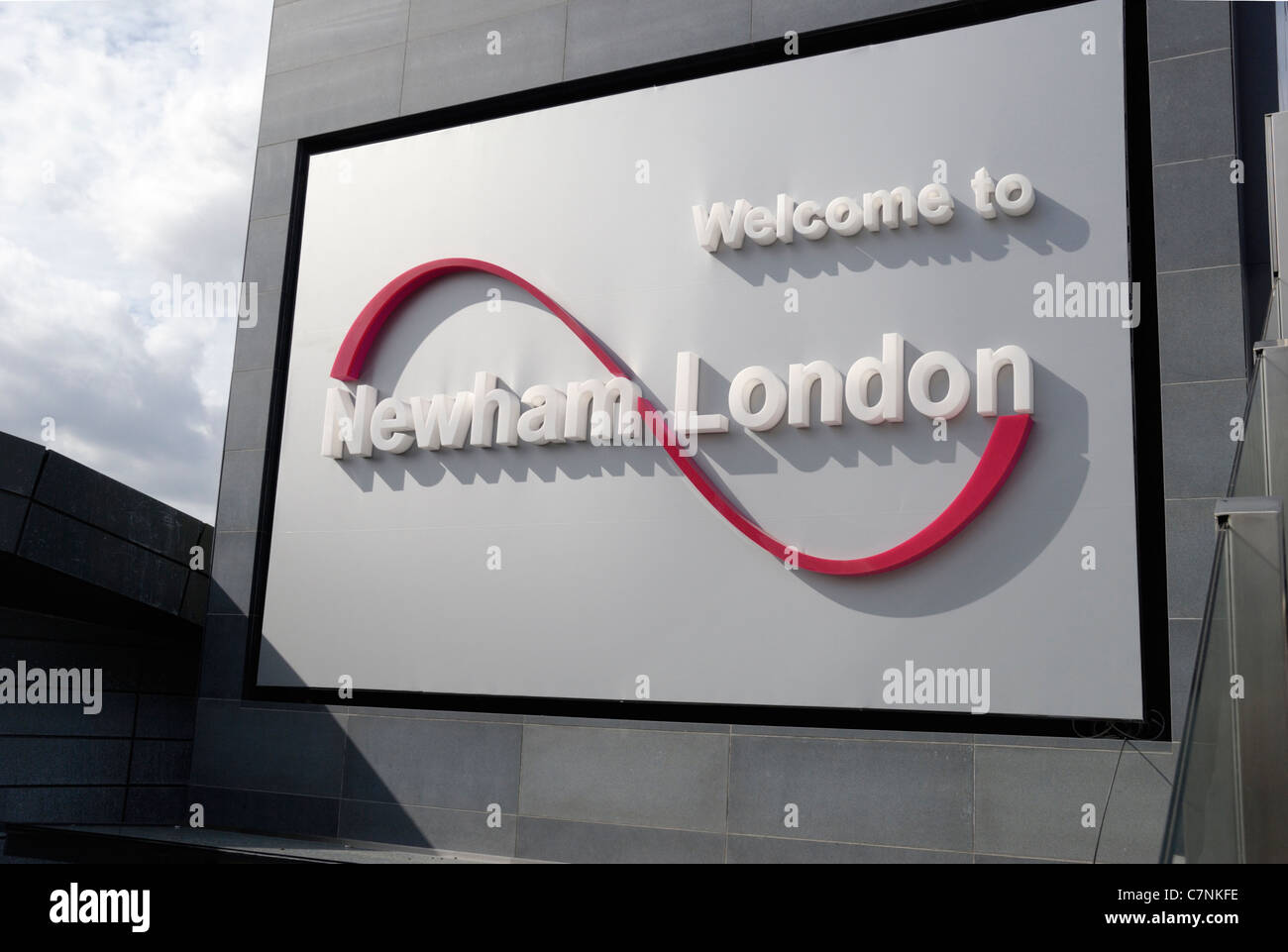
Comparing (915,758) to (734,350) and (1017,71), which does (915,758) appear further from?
(1017,71)

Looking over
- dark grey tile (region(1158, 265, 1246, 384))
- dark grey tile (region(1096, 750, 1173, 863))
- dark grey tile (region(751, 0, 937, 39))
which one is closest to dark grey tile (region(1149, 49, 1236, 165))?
dark grey tile (region(1158, 265, 1246, 384))

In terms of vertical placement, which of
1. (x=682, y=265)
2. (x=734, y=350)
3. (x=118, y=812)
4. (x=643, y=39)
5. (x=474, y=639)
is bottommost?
(x=118, y=812)

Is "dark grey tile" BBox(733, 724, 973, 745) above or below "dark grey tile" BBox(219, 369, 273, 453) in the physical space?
below

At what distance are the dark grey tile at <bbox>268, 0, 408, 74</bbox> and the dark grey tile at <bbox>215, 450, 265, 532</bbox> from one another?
2957mm

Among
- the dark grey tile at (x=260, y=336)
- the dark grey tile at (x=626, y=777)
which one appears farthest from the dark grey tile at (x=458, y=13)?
the dark grey tile at (x=626, y=777)

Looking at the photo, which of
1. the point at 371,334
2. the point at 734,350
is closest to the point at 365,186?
the point at 371,334

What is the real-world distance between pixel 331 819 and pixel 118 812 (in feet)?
6.09

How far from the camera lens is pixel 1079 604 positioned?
17.6 ft

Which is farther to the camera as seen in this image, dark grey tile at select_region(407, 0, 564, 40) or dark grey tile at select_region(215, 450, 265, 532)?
dark grey tile at select_region(215, 450, 265, 532)

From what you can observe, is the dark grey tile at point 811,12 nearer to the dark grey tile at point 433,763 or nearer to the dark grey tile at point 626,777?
the dark grey tile at point 626,777

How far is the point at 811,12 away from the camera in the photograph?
6633 mm

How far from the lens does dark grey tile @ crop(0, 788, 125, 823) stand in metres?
7.32

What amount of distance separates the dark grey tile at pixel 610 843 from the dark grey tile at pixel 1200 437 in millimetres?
2835

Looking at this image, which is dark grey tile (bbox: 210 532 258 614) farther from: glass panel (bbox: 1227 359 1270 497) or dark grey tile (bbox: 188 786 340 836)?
glass panel (bbox: 1227 359 1270 497)
